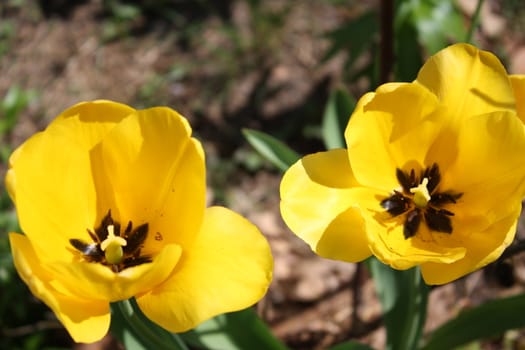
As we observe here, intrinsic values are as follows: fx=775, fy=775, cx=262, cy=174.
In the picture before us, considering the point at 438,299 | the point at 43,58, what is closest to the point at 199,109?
the point at 43,58

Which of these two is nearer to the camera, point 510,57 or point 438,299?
point 438,299

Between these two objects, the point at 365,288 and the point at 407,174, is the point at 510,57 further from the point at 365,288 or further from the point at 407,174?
the point at 407,174

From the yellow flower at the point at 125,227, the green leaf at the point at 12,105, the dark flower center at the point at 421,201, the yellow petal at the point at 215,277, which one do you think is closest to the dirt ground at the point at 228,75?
the green leaf at the point at 12,105

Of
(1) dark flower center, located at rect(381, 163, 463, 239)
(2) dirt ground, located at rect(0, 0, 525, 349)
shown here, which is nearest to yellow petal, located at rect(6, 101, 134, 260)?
(1) dark flower center, located at rect(381, 163, 463, 239)

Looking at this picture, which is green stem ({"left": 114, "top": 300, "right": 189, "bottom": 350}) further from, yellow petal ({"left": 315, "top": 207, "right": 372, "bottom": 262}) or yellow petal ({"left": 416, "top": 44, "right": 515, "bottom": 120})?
yellow petal ({"left": 416, "top": 44, "right": 515, "bottom": 120})

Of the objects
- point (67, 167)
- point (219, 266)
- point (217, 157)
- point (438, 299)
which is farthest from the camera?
point (217, 157)

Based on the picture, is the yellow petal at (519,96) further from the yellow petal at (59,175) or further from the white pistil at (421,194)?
the yellow petal at (59,175)

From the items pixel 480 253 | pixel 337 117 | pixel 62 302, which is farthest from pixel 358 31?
pixel 62 302

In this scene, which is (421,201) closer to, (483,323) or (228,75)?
(483,323)
